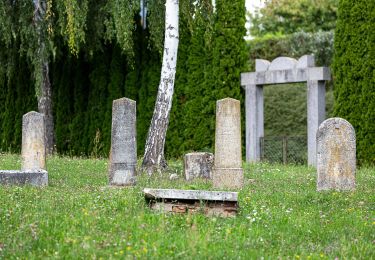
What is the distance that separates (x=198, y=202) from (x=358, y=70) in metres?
10.9

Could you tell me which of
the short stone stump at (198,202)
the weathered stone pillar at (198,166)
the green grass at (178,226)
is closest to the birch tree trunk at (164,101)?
the weathered stone pillar at (198,166)

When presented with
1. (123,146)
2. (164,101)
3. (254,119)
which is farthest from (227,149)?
(254,119)

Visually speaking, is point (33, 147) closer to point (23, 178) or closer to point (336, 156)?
point (23, 178)

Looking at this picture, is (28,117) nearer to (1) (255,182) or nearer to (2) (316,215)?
(1) (255,182)

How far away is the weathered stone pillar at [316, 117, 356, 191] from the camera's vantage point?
40.1 ft

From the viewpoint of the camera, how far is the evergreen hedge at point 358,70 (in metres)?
18.9

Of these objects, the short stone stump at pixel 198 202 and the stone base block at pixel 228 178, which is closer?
the short stone stump at pixel 198 202

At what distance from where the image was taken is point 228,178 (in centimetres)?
1286

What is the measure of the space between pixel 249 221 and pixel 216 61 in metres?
12.4

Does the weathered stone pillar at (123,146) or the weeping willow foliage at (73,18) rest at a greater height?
the weeping willow foliage at (73,18)

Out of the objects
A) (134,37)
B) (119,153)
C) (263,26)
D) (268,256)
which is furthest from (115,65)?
(263,26)

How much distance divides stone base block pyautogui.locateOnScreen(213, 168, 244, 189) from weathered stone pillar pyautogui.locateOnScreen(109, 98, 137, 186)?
1.46m

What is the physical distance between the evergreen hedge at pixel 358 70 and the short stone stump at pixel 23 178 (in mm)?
9607

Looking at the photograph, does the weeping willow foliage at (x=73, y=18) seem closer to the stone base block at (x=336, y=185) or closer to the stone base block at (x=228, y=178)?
the stone base block at (x=228, y=178)
